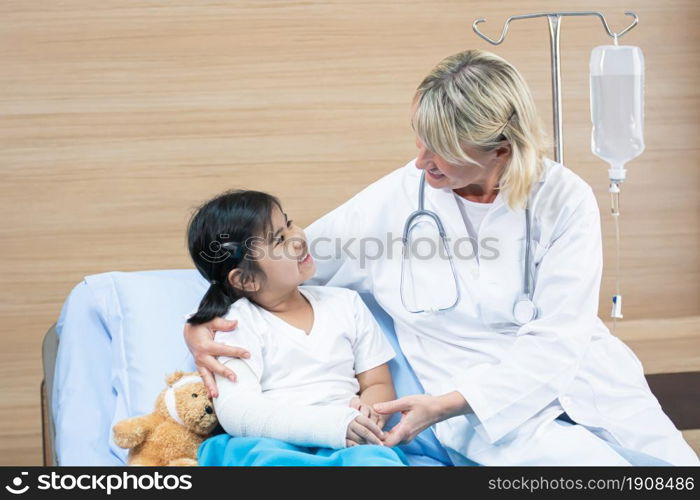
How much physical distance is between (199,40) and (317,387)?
1502 millimetres

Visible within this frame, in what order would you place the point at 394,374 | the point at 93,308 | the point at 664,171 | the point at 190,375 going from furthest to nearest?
the point at 664,171
the point at 93,308
the point at 394,374
the point at 190,375

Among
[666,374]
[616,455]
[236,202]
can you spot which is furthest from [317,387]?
[666,374]

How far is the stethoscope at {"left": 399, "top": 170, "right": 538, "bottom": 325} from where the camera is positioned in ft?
5.98

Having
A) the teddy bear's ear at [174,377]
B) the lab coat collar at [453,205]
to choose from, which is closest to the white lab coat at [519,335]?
the lab coat collar at [453,205]

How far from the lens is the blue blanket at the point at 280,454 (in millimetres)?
1528

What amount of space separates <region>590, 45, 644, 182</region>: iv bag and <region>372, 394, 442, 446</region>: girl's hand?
0.90 m

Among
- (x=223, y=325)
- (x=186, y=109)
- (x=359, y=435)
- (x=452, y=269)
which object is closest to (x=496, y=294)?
(x=452, y=269)

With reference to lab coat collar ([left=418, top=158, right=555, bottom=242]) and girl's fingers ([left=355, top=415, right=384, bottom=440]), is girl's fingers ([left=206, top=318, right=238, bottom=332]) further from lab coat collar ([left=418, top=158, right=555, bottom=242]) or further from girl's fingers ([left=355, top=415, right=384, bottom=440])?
lab coat collar ([left=418, top=158, right=555, bottom=242])

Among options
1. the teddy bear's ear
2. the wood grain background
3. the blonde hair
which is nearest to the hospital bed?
the teddy bear's ear

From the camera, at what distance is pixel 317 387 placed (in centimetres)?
180

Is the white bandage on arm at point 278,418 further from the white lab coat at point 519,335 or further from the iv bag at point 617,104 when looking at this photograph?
the iv bag at point 617,104

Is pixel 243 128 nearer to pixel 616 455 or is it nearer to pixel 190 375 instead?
pixel 190 375

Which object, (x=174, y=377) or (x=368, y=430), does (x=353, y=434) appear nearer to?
(x=368, y=430)

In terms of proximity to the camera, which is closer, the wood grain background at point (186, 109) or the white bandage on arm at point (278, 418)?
the white bandage on arm at point (278, 418)
